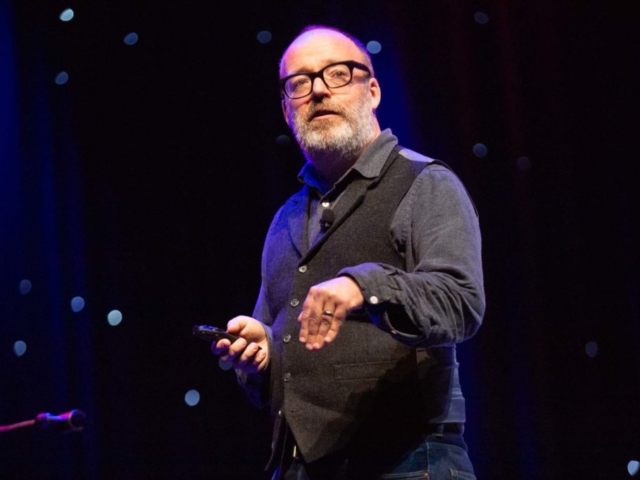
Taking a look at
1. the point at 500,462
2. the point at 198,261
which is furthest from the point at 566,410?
the point at 198,261

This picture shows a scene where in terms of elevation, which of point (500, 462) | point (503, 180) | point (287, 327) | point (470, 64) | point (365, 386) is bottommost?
point (500, 462)

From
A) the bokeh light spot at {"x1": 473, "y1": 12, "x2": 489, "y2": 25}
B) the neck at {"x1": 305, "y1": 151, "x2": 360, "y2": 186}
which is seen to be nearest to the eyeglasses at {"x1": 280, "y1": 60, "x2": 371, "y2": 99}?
the neck at {"x1": 305, "y1": 151, "x2": 360, "y2": 186}

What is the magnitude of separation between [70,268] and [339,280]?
1586 mm

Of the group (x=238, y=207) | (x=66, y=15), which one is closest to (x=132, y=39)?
(x=66, y=15)

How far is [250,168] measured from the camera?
2398mm

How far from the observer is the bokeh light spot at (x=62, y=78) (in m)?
2.57

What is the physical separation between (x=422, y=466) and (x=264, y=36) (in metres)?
1.63

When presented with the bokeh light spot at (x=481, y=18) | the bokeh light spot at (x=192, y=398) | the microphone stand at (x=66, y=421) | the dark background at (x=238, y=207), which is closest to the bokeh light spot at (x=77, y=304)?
the dark background at (x=238, y=207)

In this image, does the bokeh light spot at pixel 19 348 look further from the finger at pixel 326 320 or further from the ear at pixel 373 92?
the finger at pixel 326 320

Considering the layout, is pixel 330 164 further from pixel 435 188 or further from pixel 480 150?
pixel 480 150

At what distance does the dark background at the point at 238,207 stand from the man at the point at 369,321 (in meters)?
0.76

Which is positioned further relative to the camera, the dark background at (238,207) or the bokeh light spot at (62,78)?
the bokeh light spot at (62,78)

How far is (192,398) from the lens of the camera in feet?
7.70

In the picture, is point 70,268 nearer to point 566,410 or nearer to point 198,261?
point 198,261
